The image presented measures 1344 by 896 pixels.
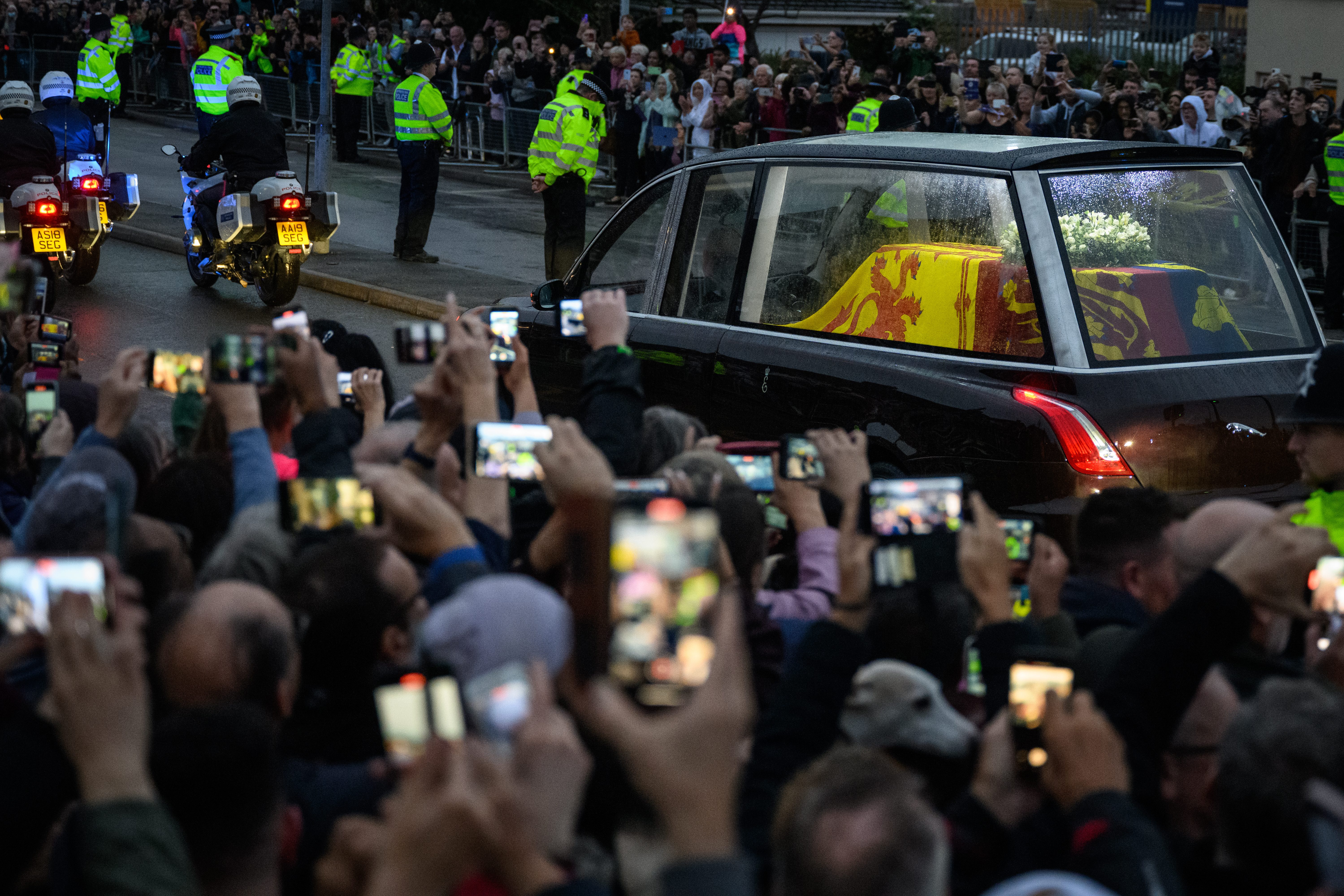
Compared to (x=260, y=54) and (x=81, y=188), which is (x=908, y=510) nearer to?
(x=81, y=188)

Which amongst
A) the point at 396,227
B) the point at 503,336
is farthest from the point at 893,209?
the point at 396,227

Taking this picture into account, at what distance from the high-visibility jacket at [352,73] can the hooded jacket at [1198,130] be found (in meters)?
11.9

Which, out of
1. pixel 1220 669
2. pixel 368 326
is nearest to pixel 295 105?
pixel 368 326

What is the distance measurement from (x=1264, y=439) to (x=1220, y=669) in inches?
104

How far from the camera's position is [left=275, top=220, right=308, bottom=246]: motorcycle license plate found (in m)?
11.9

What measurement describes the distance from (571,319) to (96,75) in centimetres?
1644

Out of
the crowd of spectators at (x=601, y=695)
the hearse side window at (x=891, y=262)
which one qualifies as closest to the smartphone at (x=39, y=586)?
the crowd of spectators at (x=601, y=695)

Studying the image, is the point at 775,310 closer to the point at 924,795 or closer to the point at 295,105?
the point at 924,795

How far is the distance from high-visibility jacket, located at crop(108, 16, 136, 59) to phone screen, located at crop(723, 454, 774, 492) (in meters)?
25.9

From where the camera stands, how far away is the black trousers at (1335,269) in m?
12.5

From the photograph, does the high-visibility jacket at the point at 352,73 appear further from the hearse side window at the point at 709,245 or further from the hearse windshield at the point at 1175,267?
the hearse windshield at the point at 1175,267

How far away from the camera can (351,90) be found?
75.3 ft

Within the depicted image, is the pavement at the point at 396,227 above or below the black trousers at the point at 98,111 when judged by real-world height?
below

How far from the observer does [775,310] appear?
21.4ft
